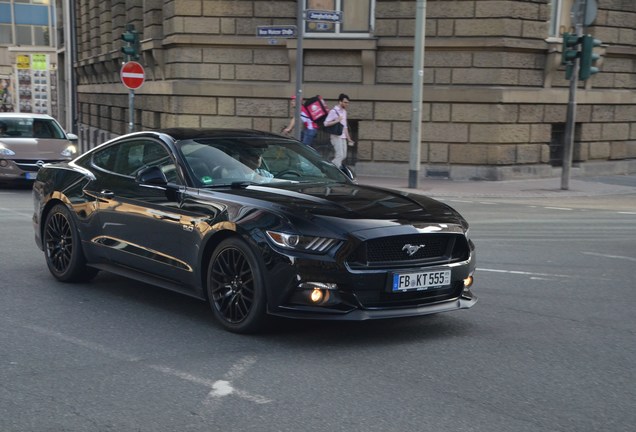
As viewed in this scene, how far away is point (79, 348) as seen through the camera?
5.59 metres

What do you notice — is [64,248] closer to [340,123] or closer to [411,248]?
[411,248]

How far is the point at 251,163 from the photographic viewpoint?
6.73 metres

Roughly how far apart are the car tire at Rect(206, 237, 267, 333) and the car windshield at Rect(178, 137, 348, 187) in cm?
72

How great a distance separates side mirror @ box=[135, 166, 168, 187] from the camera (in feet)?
21.4

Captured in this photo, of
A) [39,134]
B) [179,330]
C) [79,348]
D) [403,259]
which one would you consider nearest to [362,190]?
[403,259]

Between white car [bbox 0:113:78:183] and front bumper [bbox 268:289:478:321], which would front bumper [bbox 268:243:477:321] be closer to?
front bumper [bbox 268:289:478:321]

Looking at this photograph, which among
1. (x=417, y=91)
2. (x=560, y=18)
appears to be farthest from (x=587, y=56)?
(x=560, y=18)

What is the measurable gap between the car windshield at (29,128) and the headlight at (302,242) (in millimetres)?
13321

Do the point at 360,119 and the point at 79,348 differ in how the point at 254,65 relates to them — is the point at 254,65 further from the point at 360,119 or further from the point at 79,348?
the point at 79,348

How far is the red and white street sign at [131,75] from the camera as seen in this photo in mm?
20312

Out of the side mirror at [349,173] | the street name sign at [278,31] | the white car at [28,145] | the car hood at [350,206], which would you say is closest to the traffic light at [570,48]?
the street name sign at [278,31]

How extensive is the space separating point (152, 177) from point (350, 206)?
1639mm

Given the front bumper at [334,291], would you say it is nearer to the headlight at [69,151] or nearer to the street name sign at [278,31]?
the street name sign at [278,31]

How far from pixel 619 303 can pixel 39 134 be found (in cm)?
1368
